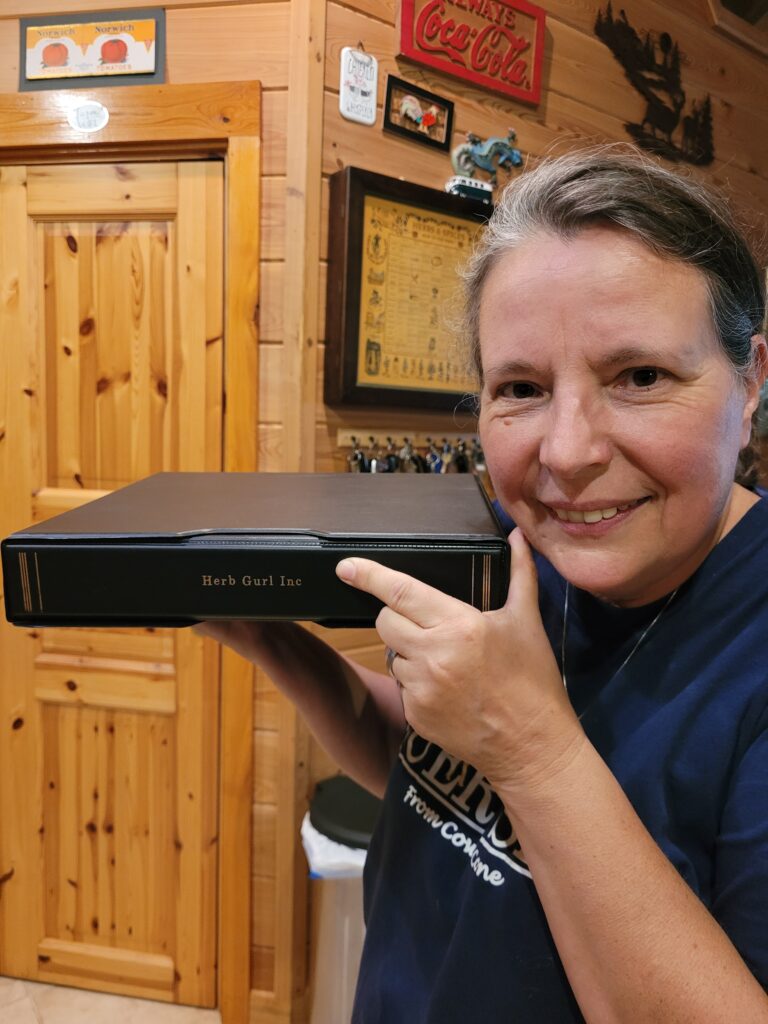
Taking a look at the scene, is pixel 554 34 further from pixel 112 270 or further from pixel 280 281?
pixel 112 270

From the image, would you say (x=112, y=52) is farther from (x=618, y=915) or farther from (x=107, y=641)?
(x=618, y=915)

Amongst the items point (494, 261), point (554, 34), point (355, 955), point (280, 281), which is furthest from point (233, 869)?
point (554, 34)

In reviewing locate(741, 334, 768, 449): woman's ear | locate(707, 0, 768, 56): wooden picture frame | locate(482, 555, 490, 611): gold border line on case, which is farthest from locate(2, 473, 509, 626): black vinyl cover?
locate(707, 0, 768, 56): wooden picture frame

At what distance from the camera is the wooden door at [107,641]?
152cm

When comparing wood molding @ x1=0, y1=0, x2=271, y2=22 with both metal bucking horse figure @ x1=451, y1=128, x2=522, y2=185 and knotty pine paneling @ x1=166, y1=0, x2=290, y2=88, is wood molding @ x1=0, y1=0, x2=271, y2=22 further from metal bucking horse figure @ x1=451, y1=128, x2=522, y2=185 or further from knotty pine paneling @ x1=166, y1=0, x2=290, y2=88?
metal bucking horse figure @ x1=451, y1=128, x2=522, y2=185

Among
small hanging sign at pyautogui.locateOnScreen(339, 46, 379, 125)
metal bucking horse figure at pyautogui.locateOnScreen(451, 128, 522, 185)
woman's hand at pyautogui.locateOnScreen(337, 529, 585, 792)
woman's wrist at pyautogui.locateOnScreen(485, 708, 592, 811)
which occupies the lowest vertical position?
woman's wrist at pyautogui.locateOnScreen(485, 708, 592, 811)

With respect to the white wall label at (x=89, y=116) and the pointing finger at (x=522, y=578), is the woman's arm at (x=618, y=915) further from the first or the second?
the white wall label at (x=89, y=116)

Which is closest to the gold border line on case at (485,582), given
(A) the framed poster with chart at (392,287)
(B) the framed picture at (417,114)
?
(A) the framed poster with chart at (392,287)

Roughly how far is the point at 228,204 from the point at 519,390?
44.3 inches

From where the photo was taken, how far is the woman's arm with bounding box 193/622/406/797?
2.43 feet

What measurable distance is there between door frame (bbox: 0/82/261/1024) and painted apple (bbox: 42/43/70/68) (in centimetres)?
7

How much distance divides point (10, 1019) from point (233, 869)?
2.17 ft

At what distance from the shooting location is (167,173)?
149 cm

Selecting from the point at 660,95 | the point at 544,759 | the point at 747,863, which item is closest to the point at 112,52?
the point at 660,95
